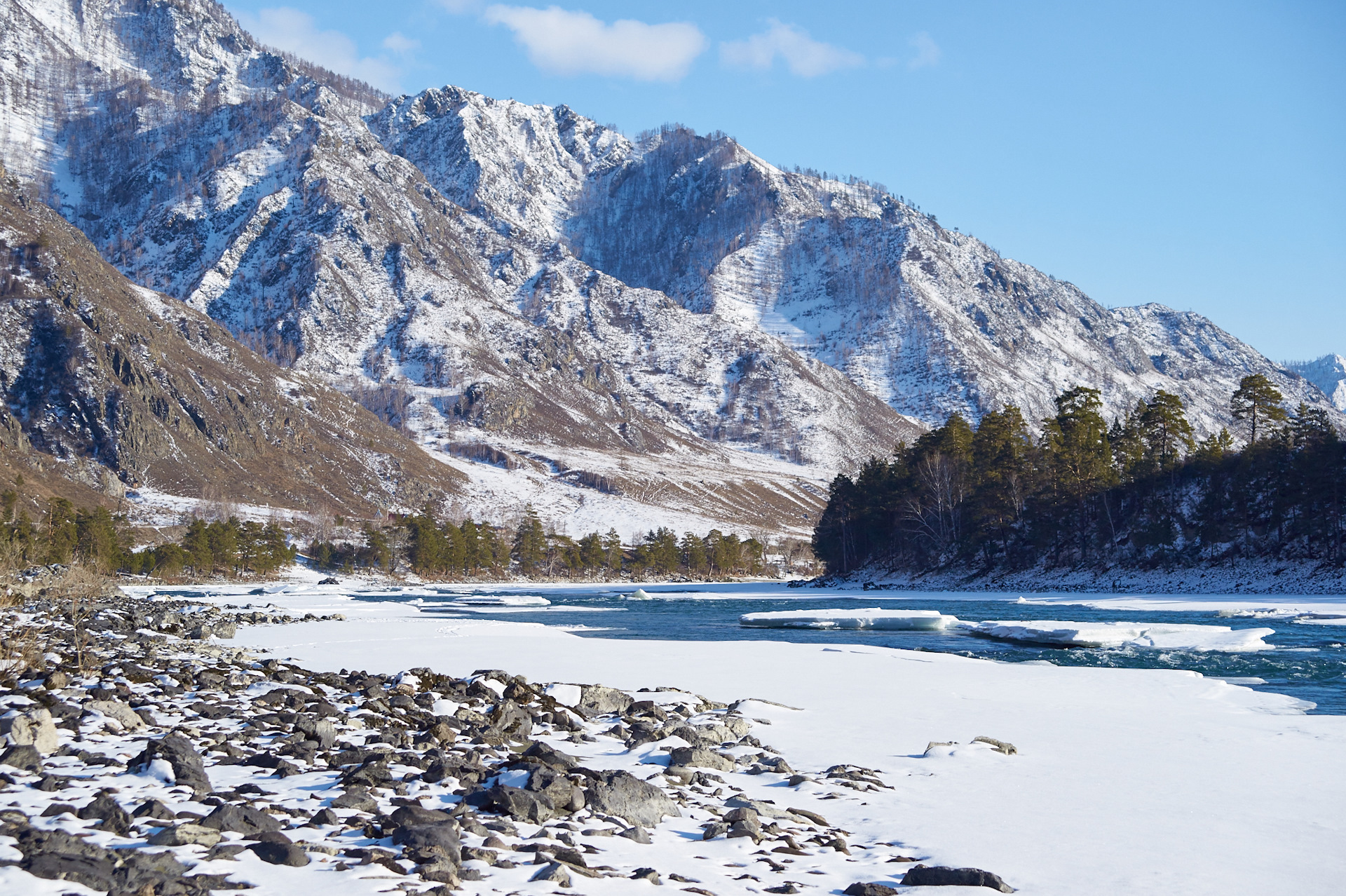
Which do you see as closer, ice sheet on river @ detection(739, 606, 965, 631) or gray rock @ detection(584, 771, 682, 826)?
gray rock @ detection(584, 771, 682, 826)

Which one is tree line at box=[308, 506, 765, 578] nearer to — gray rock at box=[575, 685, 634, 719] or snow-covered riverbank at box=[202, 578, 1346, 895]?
snow-covered riverbank at box=[202, 578, 1346, 895]

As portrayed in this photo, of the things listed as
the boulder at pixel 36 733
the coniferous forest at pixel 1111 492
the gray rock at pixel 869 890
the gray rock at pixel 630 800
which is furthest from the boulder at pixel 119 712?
the coniferous forest at pixel 1111 492

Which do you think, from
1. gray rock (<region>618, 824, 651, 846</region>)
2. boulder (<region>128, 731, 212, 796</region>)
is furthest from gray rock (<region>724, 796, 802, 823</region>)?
boulder (<region>128, 731, 212, 796</region>)

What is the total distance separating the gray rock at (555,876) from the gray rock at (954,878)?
3.05 metres

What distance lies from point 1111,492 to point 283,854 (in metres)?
92.5

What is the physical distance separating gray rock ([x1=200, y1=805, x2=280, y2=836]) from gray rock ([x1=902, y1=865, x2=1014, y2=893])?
5870 millimetres

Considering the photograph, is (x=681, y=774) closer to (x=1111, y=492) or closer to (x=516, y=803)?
(x=516, y=803)

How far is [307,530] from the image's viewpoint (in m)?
186

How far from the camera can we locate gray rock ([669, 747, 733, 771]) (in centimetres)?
1250

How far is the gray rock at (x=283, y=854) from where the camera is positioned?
760 cm

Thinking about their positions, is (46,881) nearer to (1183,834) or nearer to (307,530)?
(1183,834)

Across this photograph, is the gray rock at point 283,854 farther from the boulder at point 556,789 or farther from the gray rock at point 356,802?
the boulder at point 556,789

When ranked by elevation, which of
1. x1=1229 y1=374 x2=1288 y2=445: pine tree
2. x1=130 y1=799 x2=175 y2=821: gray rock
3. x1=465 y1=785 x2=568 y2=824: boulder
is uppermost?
x1=1229 y1=374 x2=1288 y2=445: pine tree

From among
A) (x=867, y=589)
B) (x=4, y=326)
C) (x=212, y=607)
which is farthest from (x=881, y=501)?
(x=4, y=326)
